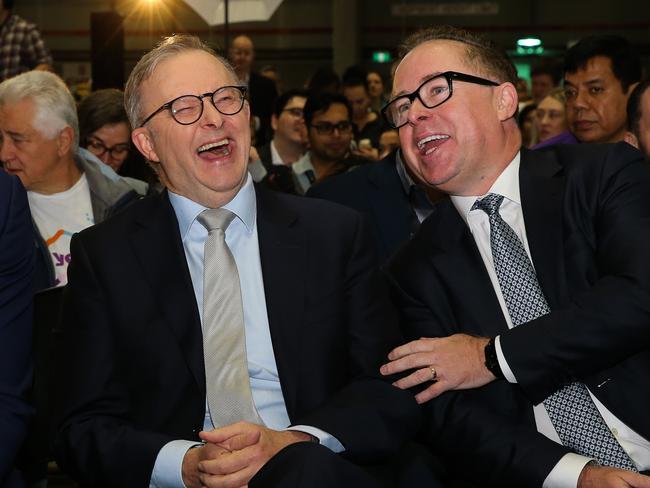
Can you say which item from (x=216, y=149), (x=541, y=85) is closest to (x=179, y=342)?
(x=216, y=149)

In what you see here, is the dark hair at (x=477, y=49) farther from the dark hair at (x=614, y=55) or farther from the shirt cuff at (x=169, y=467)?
the dark hair at (x=614, y=55)

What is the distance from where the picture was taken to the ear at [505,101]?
250cm

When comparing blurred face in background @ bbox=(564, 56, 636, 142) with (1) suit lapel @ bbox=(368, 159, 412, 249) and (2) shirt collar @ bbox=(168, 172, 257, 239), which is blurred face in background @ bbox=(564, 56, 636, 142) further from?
(2) shirt collar @ bbox=(168, 172, 257, 239)

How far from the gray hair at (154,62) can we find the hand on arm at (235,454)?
933mm

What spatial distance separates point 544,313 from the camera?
2.33 meters

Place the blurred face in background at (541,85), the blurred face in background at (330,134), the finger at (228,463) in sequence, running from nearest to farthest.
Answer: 1. the finger at (228,463)
2. the blurred face in background at (330,134)
3. the blurred face in background at (541,85)

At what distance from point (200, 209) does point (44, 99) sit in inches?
74.4

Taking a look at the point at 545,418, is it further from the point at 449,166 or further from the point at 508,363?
the point at 449,166

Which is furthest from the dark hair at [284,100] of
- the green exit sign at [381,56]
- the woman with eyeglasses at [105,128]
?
the green exit sign at [381,56]

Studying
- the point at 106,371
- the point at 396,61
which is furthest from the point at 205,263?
the point at 396,61

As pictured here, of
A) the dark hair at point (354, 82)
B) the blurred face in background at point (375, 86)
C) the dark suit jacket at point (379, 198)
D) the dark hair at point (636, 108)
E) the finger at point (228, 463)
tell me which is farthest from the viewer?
the blurred face in background at point (375, 86)

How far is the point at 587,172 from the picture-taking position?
7.89 feet

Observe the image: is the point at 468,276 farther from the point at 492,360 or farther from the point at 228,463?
the point at 228,463

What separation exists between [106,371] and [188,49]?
870 millimetres
